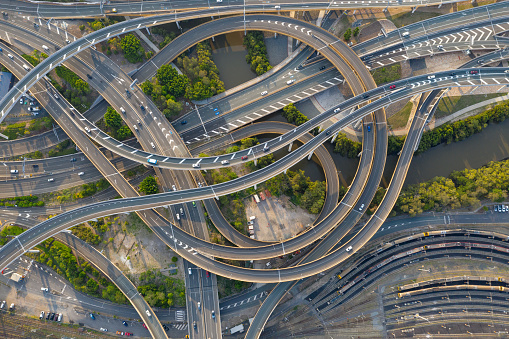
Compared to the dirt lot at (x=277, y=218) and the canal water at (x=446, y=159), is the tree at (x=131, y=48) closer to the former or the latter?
the dirt lot at (x=277, y=218)

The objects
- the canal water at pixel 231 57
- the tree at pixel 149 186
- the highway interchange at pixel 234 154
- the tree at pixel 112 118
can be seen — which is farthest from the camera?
the canal water at pixel 231 57

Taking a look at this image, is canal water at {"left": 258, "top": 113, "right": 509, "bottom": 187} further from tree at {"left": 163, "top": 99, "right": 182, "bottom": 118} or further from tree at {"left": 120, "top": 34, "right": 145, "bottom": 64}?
tree at {"left": 120, "top": 34, "right": 145, "bottom": 64}

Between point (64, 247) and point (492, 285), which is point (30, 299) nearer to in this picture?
point (64, 247)

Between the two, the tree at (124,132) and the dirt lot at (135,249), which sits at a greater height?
the tree at (124,132)

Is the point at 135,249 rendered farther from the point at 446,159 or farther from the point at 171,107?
the point at 446,159

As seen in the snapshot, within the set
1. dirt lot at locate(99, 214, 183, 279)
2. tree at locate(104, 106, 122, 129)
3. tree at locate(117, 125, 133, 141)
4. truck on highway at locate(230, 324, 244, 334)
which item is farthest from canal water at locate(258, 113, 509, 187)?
tree at locate(104, 106, 122, 129)

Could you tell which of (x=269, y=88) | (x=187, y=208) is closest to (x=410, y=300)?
(x=187, y=208)

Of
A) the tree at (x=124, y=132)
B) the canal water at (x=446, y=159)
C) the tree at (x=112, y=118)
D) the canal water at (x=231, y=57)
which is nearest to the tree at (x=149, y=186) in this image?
the tree at (x=124, y=132)
